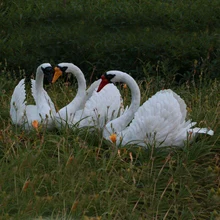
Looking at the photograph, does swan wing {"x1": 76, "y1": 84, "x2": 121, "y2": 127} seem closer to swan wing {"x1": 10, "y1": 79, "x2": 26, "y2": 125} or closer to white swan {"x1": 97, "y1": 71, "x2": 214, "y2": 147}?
white swan {"x1": 97, "y1": 71, "x2": 214, "y2": 147}

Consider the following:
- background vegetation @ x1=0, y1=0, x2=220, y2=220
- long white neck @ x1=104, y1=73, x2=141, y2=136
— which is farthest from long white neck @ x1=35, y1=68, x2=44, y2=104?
long white neck @ x1=104, y1=73, x2=141, y2=136

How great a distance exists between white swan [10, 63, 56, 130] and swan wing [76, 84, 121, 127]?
0.91ft

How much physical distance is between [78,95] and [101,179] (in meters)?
1.34

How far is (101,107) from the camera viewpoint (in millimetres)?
5828

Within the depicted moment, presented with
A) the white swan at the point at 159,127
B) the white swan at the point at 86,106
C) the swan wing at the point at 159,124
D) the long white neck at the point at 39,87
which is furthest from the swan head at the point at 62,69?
the swan wing at the point at 159,124

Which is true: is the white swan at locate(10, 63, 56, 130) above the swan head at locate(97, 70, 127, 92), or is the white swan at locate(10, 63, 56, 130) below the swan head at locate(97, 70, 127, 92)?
below

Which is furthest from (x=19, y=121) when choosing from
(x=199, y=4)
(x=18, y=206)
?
(x=199, y=4)

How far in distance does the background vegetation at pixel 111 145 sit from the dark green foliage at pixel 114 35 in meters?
0.01

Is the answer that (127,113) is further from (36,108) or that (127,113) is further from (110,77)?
(36,108)

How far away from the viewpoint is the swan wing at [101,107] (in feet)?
18.8

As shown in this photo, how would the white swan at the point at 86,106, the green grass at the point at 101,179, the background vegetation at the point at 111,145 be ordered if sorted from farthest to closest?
the white swan at the point at 86,106 → the background vegetation at the point at 111,145 → the green grass at the point at 101,179

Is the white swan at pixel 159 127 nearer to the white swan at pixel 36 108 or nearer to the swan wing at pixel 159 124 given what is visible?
the swan wing at pixel 159 124

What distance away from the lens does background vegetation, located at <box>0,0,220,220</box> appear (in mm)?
4566

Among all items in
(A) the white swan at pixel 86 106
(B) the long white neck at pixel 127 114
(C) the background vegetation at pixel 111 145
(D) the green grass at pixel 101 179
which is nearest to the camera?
(D) the green grass at pixel 101 179
